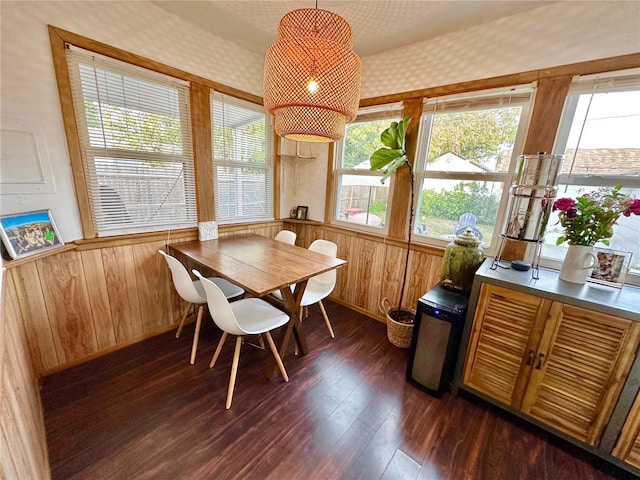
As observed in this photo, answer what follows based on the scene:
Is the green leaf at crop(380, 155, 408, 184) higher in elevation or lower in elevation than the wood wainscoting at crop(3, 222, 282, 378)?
higher

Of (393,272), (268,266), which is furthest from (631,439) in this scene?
(268,266)

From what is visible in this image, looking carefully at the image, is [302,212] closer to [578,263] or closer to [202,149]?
[202,149]

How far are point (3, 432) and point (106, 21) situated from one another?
231cm

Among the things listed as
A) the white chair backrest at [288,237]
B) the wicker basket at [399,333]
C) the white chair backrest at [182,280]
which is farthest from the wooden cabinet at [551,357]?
the white chair backrest at [182,280]

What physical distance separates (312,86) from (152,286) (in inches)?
82.2

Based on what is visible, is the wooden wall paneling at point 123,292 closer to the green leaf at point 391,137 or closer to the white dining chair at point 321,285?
the white dining chair at point 321,285

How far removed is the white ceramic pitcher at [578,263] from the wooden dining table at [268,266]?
55.2 inches

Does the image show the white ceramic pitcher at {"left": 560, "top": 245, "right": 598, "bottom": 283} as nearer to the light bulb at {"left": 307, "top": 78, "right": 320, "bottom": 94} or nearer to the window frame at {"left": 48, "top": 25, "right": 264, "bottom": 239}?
the light bulb at {"left": 307, "top": 78, "right": 320, "bottom": 94}

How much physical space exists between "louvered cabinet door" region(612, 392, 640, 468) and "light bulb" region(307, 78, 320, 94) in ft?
7.13

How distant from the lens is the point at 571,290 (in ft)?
4.57

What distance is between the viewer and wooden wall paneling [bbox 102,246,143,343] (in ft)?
6.39

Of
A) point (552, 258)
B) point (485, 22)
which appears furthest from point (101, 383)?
point (485, 22)

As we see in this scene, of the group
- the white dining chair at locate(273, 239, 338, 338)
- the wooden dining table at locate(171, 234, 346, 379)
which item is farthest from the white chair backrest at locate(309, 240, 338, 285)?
the wooden dining table at locate(171, 234, 346, 379)

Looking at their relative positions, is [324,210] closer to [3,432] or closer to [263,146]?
[263,146]
